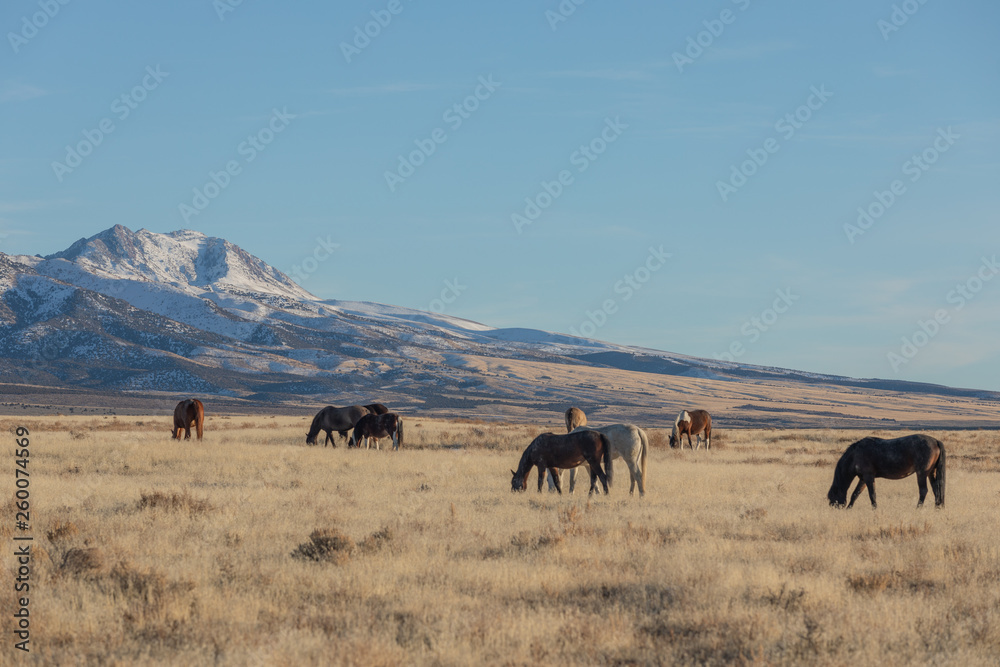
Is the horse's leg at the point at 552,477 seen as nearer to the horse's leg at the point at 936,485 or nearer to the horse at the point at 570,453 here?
the horse at the point at 570,453

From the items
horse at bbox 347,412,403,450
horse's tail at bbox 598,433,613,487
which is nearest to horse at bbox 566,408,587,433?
horse at bbox 347,412,403,450

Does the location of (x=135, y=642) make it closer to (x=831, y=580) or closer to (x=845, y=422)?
(x=831, y=580)

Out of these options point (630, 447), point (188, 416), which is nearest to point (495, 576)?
point (630, 447)

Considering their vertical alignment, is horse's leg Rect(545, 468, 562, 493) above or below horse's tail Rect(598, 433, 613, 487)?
below

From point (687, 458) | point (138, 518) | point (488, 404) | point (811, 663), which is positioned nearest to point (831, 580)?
point (811, 663)

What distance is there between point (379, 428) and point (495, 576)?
69.5 feet

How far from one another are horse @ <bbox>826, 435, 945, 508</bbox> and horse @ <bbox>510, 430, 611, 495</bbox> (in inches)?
181

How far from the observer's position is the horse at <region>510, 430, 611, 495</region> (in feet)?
57.4

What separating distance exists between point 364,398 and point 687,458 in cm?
12714

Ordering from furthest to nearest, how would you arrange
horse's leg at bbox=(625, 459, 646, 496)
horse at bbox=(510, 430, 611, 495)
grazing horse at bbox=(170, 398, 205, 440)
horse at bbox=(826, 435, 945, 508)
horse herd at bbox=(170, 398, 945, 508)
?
grazing horse at bbox=(170, 398, 205, 440)
horse's leg at bbox=(625, 459, 646, 496)
horse at bbox=(510, 430, 611, 495)
horse herd at bbox=(170, 398, 945, 508)
horse at bbox=(826, 435, 945, 508)

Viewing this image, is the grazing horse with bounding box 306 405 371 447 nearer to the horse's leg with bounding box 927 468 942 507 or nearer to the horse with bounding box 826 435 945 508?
the horse with bounding box 826 435 945 508

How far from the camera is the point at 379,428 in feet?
101

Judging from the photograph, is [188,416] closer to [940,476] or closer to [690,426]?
[690,426]

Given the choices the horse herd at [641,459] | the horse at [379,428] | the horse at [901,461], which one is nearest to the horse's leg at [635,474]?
the horse herd at [641,459]
